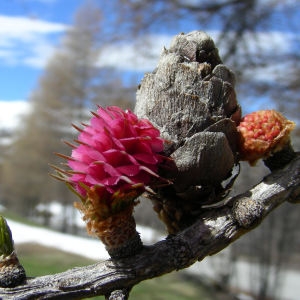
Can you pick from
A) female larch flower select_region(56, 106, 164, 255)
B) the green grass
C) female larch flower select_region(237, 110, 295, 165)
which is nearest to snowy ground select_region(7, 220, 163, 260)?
the green grass

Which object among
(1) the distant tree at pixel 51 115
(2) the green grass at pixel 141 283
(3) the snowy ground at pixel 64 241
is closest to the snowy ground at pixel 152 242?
(3) the snowy ground at pixel 64 241

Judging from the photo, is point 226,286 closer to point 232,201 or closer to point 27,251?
point 27,251

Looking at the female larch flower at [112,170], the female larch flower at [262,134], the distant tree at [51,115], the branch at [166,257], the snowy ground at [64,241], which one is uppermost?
the distant tree at [51,115]

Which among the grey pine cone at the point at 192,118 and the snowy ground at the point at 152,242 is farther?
the snowy ground at the point at 152,242

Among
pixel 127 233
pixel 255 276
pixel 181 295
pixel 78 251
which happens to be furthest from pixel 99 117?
pixel 78 251

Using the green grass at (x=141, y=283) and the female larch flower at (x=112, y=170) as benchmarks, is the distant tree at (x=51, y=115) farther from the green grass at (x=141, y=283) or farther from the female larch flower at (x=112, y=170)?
the female larch flower at (x=112, y=170)

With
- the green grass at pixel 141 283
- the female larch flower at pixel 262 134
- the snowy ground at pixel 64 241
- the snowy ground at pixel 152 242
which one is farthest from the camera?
the snowy ground at pixel 64 241

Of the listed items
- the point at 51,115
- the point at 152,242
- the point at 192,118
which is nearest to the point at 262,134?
the point at 192,118
